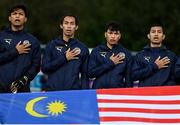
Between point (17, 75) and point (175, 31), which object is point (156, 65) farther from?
point (175, 31)

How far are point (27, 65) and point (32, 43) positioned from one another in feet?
1.27

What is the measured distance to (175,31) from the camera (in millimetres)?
41688

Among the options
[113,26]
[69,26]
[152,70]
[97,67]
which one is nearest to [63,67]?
[97,67]

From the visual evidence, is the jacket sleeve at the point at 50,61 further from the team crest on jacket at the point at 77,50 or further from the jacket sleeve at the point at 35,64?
the team crest on jacket at the point at 77,50

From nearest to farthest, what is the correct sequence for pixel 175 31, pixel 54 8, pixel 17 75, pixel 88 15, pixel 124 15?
1. pixel 17 75
2. pixel 175 31
3. pixel 124 15
4. pixel 88 15
5. pixel 54 8

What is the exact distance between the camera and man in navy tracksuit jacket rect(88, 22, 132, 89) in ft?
34.9

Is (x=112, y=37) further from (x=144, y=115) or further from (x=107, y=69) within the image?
(x=144, y=115)

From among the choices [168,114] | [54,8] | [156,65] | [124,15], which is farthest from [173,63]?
[54,8]

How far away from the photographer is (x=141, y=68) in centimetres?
1072

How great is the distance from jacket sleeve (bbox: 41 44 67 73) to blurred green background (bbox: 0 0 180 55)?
2868 centimetres

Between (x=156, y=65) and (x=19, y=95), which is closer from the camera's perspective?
(x=19, y=95)

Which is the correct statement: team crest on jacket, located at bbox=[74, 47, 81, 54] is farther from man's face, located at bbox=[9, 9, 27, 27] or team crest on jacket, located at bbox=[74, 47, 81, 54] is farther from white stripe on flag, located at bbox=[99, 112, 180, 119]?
white stripe on flag, located at bbox=[99, 112, 180, 119]

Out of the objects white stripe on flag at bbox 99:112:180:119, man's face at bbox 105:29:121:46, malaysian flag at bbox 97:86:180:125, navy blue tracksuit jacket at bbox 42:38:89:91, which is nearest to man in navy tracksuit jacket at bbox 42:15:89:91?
navy blue tracksuit jacket at bbox 42:38:89:91

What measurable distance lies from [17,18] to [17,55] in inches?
24.2
